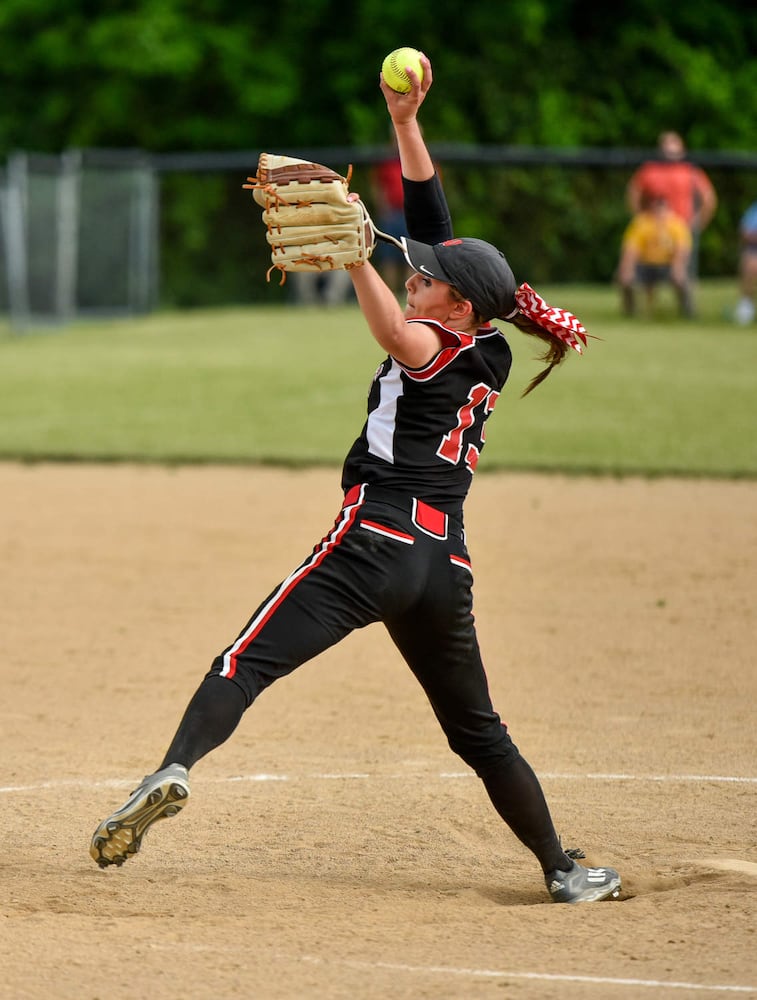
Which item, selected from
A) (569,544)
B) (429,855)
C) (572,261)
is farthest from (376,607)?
(572,261)

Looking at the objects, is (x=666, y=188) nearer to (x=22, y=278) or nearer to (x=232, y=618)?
(x=22, y=278)

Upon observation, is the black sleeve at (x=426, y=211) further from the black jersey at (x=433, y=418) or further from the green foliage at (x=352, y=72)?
the green foliage at (x=352, y=72)

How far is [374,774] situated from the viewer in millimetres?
5281

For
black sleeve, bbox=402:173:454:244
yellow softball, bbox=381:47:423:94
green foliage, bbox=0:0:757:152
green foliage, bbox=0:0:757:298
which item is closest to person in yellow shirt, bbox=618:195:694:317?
green foliage, bbox=0:0:757:152

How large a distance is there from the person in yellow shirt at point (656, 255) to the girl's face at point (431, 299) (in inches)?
625

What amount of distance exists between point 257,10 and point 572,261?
31.1ft

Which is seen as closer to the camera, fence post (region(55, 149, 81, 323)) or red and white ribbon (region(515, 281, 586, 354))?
red and white ribbon (region(515, 281, 586, 354))

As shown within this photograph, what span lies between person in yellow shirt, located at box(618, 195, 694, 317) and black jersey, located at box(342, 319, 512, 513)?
15812mm

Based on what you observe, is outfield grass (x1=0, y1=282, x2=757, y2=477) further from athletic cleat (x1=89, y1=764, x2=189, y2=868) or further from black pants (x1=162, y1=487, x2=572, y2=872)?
athletic cleat (x1=89, y1=764, x2=189, y2=868)

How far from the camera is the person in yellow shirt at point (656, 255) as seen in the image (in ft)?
63.1

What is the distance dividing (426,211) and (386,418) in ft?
2.59

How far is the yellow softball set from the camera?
4195 mm

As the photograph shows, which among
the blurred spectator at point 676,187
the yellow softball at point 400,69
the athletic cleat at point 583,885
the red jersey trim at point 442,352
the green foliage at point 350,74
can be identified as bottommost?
the athletic cleat at point 583,885

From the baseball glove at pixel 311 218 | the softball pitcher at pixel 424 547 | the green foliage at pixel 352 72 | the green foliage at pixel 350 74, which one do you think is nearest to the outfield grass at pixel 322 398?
the softball pitcher at pixel 424 547
